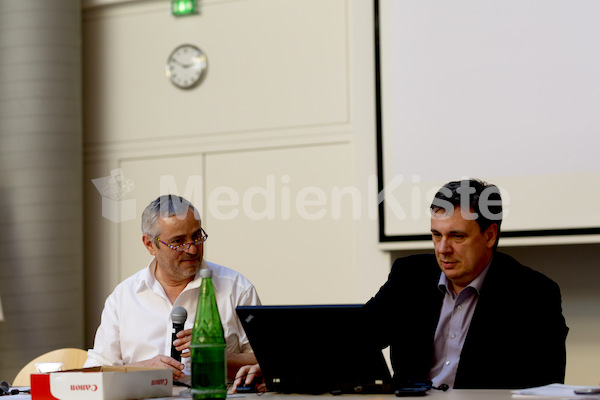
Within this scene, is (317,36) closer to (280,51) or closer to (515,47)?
(280,51)

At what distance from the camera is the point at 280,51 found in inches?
195

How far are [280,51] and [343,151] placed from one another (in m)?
0.78

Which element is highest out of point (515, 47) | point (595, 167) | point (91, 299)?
point (515, 47)

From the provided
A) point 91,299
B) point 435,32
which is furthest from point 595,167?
point 91,299

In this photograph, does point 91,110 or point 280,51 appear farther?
point 91,110

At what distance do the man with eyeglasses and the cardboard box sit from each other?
82cm

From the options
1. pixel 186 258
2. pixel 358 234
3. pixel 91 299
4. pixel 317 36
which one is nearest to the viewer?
pixel 186 258

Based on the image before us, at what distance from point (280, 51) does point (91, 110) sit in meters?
1.44

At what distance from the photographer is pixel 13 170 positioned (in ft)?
16.5

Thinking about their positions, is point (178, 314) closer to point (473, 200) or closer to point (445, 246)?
point (445, 246)

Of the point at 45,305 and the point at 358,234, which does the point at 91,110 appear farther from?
the point at 358,234

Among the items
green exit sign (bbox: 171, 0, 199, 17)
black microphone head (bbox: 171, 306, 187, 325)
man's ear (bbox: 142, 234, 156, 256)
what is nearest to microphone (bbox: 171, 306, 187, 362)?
black microphone head (bbox: 171, 306, 187, 325)

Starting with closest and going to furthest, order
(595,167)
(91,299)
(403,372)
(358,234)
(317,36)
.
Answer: (403,372)
(595,167)
(358,234)
(317,36)
(91,299)

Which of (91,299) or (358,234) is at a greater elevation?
(358,234)
